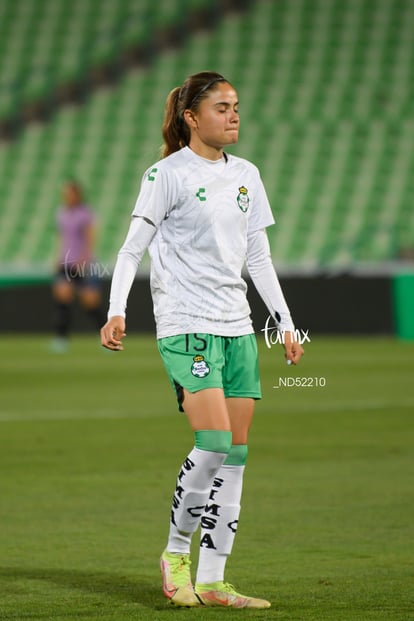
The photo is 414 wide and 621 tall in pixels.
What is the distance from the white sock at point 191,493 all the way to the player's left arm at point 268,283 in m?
0.53

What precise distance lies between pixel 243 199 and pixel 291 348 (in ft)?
1.89

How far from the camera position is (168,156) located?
5.06 metres

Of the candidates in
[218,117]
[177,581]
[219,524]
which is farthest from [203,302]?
[177,581]

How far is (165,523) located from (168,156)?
2.31m

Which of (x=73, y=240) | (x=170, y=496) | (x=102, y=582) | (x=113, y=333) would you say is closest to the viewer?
(x=113, y=333)

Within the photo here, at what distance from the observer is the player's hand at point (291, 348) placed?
5.13 meters

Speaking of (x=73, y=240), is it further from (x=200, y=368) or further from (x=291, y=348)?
(x=200, y=368)

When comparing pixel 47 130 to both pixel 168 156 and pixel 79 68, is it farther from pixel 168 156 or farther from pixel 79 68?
pixel 168 156

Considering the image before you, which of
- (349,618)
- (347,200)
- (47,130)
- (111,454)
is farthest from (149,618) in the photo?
(47,130)

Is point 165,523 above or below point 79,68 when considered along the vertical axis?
below

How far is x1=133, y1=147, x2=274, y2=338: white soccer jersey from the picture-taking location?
16.2ft

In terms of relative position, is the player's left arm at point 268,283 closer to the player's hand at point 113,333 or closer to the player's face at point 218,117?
the player's face at point 218,117

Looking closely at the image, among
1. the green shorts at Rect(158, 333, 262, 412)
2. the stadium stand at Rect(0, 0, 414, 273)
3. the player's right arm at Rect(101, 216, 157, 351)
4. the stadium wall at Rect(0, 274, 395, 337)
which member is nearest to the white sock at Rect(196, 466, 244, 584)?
the green shorts at Rect(158, 333, 262, 412)

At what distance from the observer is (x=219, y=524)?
5.03m
